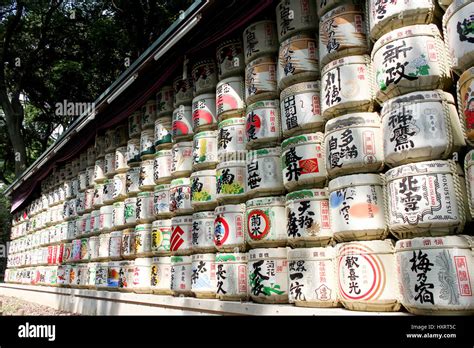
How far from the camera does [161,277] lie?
5809 millimetres

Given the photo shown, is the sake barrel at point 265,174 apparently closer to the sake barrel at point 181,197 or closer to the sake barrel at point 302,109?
the sake barrel at point 302,109

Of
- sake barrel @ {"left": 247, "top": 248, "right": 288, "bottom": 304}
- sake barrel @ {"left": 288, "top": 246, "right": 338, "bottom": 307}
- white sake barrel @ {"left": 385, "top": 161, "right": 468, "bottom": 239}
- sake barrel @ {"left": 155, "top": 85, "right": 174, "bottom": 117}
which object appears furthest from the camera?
sake barrel @ {"left": 155, "top": 85, "right": 174, "bottom": 117}

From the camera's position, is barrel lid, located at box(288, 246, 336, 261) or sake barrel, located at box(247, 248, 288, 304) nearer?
barrel lid, located at box(288, 246, 336, 261)

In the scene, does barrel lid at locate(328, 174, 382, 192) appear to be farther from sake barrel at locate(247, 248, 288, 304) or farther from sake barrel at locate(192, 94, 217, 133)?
sake barrel at locate(192, 94, 217, 133)

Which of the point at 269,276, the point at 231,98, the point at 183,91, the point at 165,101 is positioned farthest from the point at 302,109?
the point at 165,101

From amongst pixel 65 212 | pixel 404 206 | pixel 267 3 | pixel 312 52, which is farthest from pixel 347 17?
pixel 65 212

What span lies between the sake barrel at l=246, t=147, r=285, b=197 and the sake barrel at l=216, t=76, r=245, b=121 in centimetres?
77

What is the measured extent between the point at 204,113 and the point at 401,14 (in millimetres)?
2818

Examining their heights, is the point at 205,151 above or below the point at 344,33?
below

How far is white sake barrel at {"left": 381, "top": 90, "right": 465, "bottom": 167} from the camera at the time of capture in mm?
2947

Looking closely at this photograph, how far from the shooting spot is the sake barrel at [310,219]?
3.71m

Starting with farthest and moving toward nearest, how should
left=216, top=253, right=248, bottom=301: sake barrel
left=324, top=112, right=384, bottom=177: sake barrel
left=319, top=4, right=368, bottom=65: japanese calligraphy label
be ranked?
left=216, top=253, right=248, bottom=301: sake barrel, left=319, top=4, right=368, bottom=65: japanese calligraphy label, left=324, top=112, right=384, bottom=177: sake barrel

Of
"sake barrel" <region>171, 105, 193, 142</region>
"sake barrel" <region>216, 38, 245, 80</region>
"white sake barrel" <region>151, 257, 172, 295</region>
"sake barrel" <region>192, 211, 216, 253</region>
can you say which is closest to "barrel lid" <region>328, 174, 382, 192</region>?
"sake barrel" <region>192, 211, 216, 253</region>

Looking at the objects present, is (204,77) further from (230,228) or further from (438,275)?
(438,275)
